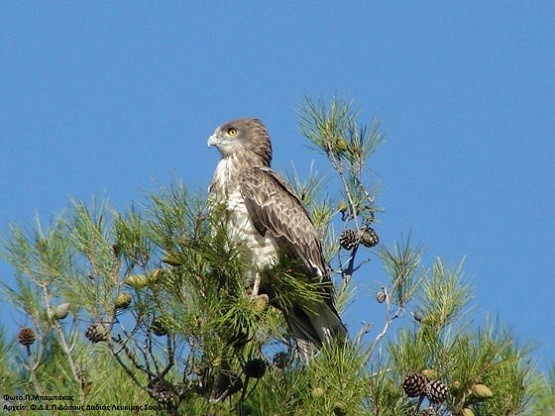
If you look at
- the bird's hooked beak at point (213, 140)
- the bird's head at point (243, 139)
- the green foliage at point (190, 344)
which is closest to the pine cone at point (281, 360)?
the green foliage at point (190, 344)

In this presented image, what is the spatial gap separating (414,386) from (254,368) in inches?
34.0

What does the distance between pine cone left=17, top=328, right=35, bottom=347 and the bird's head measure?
336 cm

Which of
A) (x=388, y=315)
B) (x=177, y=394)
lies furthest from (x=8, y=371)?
(x=388, y=315)

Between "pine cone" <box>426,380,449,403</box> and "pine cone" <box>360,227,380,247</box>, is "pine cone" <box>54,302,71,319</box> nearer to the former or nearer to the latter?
"pine cone" <box>426,380,449,403</box>

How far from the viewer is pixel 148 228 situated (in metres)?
6.70

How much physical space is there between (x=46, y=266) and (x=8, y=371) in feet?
1.96

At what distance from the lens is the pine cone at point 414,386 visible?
6676mm

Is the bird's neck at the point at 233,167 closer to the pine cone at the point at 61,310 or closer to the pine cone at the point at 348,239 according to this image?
the pine cone at the point at 348,239

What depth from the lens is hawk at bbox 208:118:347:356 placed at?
8.35 m

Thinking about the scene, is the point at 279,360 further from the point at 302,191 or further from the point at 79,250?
the point at 302,191

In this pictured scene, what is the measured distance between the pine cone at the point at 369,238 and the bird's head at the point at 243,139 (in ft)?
5.79

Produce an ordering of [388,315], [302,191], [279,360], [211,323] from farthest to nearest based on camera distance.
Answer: [302,191], [388,315], [279,360], [211,323]

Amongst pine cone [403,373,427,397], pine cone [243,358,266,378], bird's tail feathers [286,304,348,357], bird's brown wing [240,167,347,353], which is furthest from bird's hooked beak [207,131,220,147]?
pine cone [403,373,427,397]

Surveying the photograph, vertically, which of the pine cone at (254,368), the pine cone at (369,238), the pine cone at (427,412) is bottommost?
the pine cone at (427,412)
